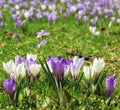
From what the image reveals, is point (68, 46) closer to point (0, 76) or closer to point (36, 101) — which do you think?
point (0, 76)

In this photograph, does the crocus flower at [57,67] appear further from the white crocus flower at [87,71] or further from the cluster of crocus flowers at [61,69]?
the white crocus flower at [87,71]

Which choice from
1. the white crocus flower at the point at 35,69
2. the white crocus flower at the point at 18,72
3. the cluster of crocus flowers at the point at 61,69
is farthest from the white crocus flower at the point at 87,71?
the white crocus flower at the point at 18,72

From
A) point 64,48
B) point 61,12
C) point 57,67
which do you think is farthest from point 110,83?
point 61,12

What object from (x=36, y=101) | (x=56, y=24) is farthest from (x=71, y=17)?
(x=36, y=101)

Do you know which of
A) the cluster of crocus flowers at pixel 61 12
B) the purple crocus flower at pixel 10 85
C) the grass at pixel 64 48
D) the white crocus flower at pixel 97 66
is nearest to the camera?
the purple crocus flower at pixel 10 85

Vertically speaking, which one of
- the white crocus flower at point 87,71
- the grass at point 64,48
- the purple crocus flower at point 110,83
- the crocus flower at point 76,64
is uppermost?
the crocus flower at point 76,64

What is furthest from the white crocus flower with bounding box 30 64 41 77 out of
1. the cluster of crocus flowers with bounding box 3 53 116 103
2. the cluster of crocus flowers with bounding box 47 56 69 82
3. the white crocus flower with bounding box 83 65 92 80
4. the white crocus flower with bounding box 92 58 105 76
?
the white crocus flower with bounding box 92 58 105 76
